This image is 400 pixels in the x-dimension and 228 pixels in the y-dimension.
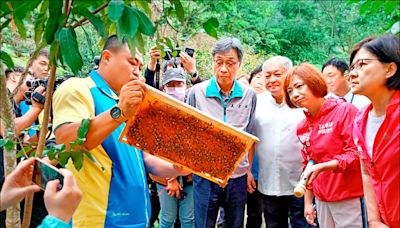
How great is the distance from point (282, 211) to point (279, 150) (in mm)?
552

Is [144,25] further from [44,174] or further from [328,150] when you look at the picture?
[328,150]

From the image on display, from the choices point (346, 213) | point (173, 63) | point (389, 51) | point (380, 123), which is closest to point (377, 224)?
point (380, 123)

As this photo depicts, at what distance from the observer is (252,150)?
3.89 meters

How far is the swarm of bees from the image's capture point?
2.31m

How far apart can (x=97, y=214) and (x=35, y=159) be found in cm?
73

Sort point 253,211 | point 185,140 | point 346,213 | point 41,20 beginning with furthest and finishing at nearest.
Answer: point 253,211 < point 346,213 < point 185,140 < point 41,20

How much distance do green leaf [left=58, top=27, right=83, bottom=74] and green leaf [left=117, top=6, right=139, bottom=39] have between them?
0.17 meters

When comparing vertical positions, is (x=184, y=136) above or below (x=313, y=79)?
below

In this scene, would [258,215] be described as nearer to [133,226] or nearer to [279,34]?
[133,226]

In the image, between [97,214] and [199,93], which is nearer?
[97,214]

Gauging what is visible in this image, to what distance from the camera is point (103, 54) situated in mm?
2316

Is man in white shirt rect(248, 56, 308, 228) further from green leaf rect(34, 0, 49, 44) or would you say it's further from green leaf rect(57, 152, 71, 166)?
green leaf rect(34, 0, 49, 44)

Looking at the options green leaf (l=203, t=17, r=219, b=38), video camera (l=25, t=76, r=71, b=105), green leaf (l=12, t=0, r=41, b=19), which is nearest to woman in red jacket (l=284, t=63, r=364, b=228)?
green leaf (l=203, t=17, r=219, b=38)

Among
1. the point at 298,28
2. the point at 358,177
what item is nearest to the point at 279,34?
the point at 298,28
